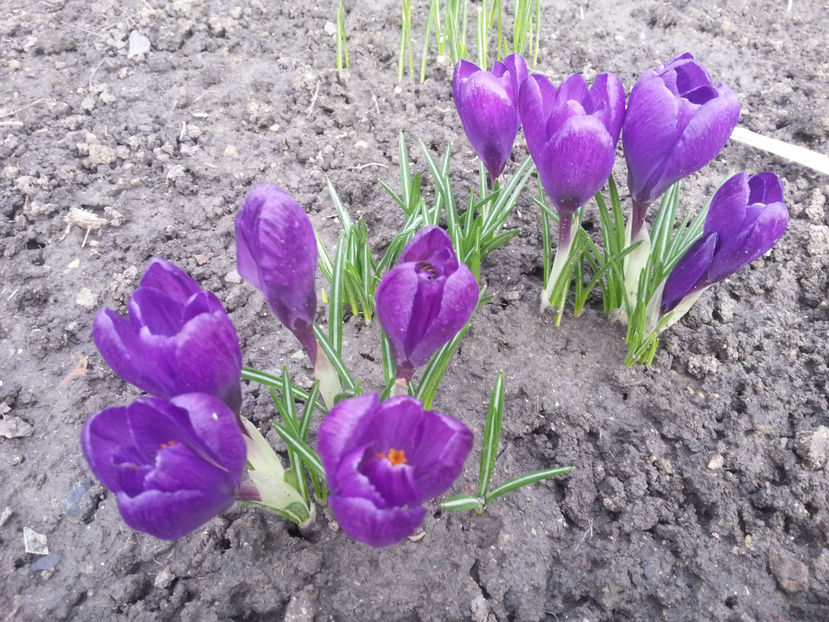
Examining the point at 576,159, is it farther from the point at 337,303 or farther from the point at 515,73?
the point at 337,303

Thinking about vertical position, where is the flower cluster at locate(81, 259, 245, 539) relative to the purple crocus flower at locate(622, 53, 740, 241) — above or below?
below

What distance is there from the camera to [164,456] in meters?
1.04

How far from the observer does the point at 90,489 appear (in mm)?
1753

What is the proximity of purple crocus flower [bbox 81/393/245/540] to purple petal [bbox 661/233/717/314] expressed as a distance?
126 centimetres

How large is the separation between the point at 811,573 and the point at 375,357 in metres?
1.29

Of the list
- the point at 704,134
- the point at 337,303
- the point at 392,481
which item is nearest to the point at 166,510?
the point at 392,481

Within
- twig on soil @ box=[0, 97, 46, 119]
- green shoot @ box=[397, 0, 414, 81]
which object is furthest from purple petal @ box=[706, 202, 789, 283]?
twig on soil @ box=[0, 97, 46, 119]

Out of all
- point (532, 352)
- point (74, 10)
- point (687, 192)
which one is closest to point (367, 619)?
point (532, 352)

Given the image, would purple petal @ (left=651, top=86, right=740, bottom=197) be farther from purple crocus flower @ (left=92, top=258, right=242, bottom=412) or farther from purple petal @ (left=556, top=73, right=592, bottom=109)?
purple crocus flower @ (left=92, top=258, right=242, bottom=412)

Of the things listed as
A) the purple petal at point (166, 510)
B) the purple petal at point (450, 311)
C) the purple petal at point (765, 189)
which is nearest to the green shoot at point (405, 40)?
the purple petal at point (765, 189)

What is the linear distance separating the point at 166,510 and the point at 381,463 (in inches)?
14.1

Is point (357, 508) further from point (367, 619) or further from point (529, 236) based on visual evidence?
point (529, 236)

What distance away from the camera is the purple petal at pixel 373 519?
1.03 meters

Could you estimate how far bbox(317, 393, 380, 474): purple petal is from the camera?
1070 millimetres
